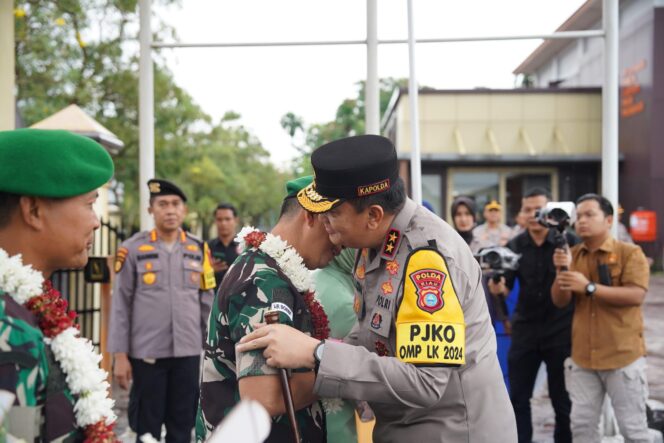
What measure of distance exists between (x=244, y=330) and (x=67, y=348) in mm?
571

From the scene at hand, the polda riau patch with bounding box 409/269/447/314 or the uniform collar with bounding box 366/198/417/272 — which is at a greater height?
the uniform collar with bounding box 366/198/417/272

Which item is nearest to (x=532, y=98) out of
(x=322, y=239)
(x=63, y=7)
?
(x=63, y=7)

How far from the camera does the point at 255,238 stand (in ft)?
7.00

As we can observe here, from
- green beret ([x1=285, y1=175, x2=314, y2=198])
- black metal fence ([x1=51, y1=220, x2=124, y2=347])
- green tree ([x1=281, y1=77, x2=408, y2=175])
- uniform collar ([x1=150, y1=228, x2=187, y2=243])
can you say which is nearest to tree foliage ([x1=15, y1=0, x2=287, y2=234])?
black metal fence ([x1=51, y1=220, x2=124, y2=347])

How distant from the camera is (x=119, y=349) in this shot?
4.75 meters

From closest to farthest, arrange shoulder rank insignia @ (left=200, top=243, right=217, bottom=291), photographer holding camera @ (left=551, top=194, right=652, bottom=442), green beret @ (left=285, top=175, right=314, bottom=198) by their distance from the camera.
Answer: green beret @ (left=285, top=175, right=314, bottom=198) < photographer holding camera @ (left=551, top=194, right=652, bottom=442) < shoulder rank insignia @ (left=200, top=243, right=217, bottom=291)

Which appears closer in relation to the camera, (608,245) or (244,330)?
(244,330)

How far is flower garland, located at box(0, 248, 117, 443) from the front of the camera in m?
1.36

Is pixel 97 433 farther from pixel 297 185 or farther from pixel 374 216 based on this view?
pixel 297 185

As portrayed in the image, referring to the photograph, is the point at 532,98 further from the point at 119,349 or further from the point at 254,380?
the point at 254,380

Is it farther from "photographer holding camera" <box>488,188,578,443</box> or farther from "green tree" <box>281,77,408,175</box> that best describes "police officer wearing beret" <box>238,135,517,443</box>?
"green tree" <box>281,77,408,175</box>

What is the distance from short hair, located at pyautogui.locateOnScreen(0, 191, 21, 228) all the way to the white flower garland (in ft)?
2.62

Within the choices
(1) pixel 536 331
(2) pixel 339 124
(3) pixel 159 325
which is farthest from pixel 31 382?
(2) pixel 339 124

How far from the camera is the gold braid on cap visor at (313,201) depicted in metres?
2.04
